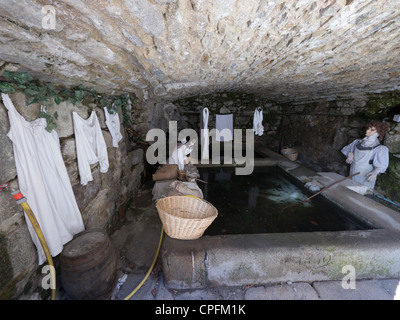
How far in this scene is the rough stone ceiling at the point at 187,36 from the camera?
1.07m

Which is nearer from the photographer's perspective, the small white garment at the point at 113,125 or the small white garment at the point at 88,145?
the small white garment at the point at 88,145

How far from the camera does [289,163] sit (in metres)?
4.95

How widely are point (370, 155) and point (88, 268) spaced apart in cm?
534

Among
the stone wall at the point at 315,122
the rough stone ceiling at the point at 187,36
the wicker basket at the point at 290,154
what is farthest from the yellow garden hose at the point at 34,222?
the wicker basket at the point at 290,154

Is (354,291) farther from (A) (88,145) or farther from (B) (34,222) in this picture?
(A) (88,145)

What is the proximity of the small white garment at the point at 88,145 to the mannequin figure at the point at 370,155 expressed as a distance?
521 cm

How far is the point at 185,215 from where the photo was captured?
2396 mm

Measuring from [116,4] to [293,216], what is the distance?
11.1 ft

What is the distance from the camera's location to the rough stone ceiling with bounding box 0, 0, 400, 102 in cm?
107

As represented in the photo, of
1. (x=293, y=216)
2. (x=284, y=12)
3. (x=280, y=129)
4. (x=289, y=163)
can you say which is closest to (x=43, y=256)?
(x=284, y=12)

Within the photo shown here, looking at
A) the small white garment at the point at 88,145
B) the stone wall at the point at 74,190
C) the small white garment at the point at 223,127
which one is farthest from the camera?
the small white garment at the point at 223,127

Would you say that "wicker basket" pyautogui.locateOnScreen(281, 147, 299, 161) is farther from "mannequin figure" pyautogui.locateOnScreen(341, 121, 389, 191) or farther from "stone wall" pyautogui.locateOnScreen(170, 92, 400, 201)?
"mannequin figure" pyautogui.locateOnScreen(341, 121, 389, 191)

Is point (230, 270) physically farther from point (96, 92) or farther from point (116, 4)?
point (96, 92)
